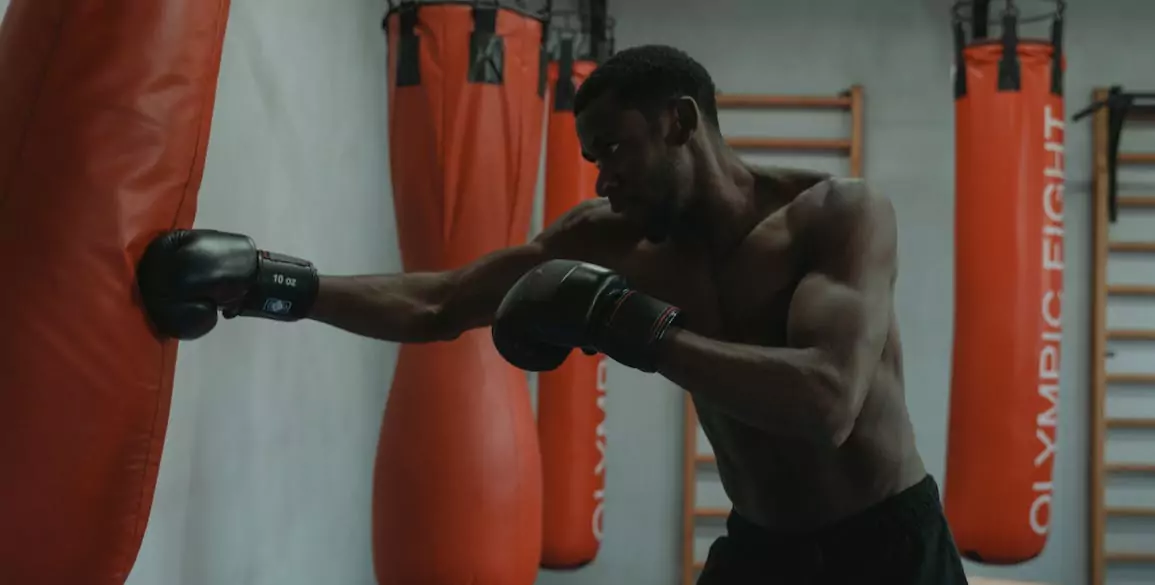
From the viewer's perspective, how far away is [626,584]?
13.7ft

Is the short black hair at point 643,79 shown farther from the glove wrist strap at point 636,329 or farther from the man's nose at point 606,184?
the glove wrist strap at point 636,329

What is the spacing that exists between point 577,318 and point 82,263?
24.2 inches

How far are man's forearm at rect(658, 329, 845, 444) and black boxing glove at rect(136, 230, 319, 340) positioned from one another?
63 centimetres

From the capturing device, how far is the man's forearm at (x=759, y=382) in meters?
1.28

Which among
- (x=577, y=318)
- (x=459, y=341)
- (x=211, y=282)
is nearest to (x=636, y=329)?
(x=577, y=318)

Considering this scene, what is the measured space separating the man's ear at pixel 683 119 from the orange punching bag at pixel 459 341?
0.93 metres

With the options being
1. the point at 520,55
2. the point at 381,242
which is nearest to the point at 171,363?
the point at 520,55

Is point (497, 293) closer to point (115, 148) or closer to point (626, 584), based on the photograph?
point (115, 148)

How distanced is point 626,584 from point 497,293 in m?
2.66

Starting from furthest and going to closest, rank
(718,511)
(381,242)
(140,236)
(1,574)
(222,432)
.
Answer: (718,511) < (381,242) < (222,432) < (140,236) < (1,574)

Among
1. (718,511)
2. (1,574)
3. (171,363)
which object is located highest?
(171,363)

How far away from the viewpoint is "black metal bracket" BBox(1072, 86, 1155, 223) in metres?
3.75

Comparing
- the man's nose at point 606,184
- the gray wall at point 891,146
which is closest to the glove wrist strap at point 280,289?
the man's nose at point 606,184

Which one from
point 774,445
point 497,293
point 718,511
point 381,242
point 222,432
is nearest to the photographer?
point 774,445
